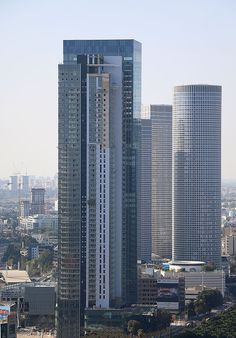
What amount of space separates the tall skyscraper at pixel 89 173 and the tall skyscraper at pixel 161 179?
1294 cm

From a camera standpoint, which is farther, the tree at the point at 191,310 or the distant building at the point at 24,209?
the distant building at the point at 24,209

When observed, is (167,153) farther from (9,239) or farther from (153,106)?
(9,239)

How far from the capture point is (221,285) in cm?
2931

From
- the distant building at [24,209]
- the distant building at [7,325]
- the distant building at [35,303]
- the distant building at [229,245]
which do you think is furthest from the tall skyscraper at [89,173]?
the distant building at [24,209]

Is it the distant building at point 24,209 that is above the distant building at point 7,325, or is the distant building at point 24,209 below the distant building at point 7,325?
above

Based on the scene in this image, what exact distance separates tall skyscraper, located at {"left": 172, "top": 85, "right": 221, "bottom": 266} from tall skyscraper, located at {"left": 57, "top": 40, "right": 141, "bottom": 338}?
1186 centimetres

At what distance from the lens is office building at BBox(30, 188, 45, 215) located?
50287mm

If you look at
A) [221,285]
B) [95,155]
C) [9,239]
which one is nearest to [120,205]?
[95,155]

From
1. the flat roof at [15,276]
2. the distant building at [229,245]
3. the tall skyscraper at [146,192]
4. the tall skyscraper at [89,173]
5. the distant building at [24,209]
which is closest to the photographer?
the tall skyscraper at [89,173]

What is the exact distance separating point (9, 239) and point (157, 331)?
63.5 feet

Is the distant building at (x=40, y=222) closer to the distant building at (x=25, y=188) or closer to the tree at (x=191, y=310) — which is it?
the distant building at (x=25, y=188)

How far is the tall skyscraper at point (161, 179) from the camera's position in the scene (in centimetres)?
3612

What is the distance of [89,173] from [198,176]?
1280 centimetres

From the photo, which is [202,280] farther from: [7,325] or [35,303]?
[7,325]
